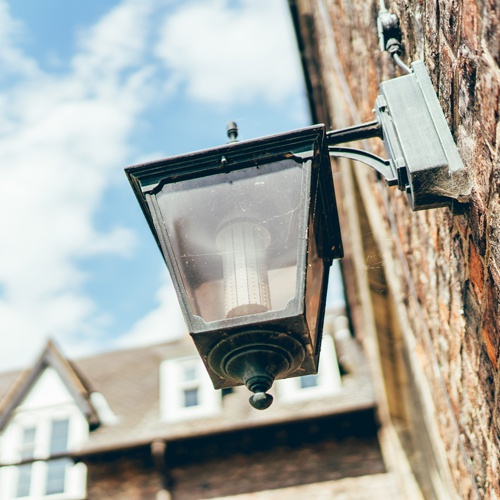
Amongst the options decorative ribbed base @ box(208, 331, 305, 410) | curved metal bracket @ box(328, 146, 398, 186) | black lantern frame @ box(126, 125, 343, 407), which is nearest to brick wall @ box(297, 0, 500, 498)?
curved metal bracket @ box(328, 146, 398, 186)

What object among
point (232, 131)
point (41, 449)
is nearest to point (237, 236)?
point (232, 131)

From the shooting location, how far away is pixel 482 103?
1.59m

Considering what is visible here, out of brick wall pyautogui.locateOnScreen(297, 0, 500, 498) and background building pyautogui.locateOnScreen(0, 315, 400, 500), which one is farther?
background building pyautogui.locateOnScreen(0, 315, 400, 500)

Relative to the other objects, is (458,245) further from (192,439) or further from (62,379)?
(62,379)

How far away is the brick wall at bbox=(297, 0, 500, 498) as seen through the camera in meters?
1.62

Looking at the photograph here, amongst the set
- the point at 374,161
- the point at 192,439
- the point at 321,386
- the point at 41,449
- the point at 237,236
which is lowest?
the point at 237,236

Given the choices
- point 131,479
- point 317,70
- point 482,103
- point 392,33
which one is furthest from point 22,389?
point 482,103

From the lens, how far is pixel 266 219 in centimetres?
196

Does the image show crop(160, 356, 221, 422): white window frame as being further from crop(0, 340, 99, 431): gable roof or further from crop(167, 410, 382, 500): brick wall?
crop(0, 340, 99, 431): gable roof

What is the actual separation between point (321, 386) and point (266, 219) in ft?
27.6

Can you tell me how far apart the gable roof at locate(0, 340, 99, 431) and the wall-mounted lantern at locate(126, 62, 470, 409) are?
29.2 ft

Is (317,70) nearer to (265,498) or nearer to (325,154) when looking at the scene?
(265,498)

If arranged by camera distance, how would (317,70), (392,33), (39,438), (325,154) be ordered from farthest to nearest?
(39,438) < (317,70) < (392,33) < (325,154)

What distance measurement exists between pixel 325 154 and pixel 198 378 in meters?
9.15
